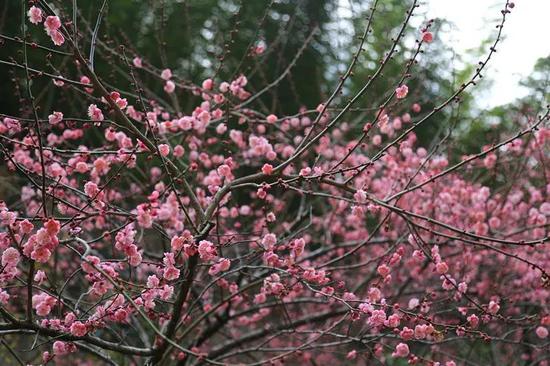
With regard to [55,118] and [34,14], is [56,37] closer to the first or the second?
[34,14]

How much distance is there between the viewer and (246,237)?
5.50 m

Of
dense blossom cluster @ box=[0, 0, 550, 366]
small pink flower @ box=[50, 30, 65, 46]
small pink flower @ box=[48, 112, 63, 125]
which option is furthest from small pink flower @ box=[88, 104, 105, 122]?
small pink flower @ box=[50, 30, 65, 46]

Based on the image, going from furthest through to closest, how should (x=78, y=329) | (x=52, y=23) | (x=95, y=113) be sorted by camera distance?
1. (x=95, y=113)
2. (x=52, y=23)
3. (x=78, y=329)

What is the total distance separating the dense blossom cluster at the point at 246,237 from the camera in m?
2.58

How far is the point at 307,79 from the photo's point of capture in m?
11.3

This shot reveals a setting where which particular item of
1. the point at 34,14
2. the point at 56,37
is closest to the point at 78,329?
the point at 56,37

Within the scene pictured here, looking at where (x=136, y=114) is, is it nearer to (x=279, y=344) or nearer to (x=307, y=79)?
(x=279, y=344)

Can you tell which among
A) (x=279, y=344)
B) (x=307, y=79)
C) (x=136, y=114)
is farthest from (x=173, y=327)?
(x=307, y=79)

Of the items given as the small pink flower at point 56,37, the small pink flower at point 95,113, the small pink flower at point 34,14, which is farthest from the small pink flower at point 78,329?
the small pink flower at point 34,14

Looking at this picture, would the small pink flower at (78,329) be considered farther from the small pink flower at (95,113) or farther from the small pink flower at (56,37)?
the small pink flower at (56,37)

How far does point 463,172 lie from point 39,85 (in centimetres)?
550

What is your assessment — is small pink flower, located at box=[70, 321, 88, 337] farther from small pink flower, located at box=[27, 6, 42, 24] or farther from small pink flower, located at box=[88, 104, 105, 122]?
small pink flower, located at box=[27, 6, 42, 24]

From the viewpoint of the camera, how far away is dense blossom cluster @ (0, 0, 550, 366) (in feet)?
8.45

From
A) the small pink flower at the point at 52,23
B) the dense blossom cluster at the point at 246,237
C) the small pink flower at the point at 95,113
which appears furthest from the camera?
the small pink flower at the point at 95,113
